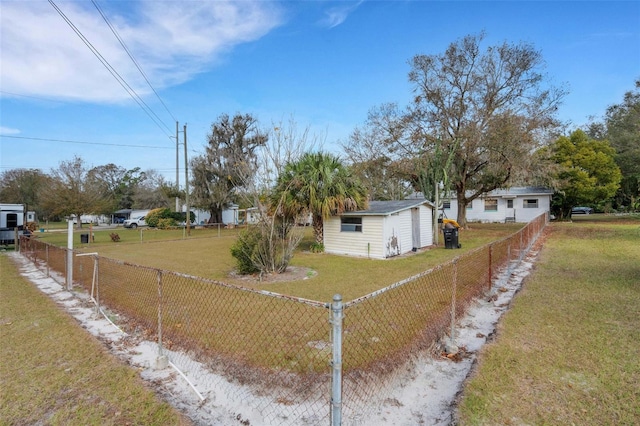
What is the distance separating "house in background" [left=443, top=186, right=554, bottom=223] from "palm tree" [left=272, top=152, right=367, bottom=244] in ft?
58.3

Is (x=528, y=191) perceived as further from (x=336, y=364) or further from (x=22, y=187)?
(x=22, y=187)

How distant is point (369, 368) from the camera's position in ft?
11.1

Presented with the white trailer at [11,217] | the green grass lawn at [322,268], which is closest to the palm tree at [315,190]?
the green grass lawn at [322,268]

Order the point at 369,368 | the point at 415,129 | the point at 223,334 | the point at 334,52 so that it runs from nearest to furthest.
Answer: the point at 369,368 < the point at 223,334 < the point at 334,52 < the point at 415,129

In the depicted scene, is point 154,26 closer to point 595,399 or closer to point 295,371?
point 295,371

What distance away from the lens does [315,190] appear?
12.7 m

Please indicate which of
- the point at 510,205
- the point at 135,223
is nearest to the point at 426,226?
the point at 510,205

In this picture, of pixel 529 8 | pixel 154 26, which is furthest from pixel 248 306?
pixel 529 8

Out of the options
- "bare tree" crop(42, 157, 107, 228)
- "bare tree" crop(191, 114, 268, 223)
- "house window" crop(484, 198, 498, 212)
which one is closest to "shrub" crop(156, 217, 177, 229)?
"bare tree" crop(191, 114, 268, 223)

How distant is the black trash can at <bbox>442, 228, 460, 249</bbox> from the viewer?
13823mm

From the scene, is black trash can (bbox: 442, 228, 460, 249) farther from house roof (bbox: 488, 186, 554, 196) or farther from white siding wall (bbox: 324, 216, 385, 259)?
house roof (bbox: 488, 186, 554, 196)

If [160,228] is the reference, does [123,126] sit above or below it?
above

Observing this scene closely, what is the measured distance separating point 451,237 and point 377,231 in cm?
401

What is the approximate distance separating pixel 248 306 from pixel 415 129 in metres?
18.6
